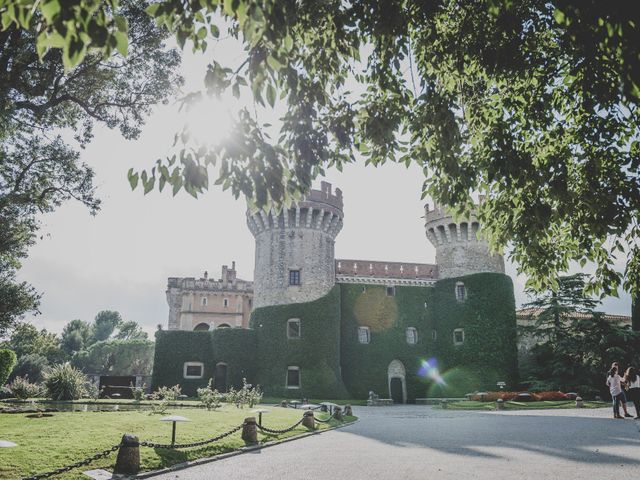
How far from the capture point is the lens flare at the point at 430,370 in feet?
113

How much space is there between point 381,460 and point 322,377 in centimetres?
2315

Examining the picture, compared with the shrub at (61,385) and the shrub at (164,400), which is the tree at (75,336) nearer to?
the shrub at (164,400)

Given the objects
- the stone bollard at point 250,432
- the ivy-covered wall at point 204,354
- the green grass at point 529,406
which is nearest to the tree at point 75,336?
the ivy-covered wall at point 204,354

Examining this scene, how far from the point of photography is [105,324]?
89188mm

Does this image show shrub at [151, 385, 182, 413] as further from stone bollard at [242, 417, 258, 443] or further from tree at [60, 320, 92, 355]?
tree at [60, 320, 92, 355]

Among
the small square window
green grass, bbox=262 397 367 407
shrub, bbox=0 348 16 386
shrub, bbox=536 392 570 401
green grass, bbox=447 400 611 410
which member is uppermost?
the small square window

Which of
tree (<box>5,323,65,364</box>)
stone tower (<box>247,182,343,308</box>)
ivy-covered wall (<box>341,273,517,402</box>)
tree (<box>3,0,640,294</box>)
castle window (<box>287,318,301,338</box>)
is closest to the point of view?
tree (<box>3,0,640,294</box>)

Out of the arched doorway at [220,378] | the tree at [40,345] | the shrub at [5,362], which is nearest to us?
the shrub at [5,362]

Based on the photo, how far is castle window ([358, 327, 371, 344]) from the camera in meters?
35.2

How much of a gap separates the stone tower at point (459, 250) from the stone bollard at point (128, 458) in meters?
31.0

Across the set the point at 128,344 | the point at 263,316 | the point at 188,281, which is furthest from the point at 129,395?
the point at 128,344

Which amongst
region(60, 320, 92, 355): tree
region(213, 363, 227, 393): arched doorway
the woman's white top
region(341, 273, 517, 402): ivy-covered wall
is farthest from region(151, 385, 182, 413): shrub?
region(60, 320, 92, 355): tree

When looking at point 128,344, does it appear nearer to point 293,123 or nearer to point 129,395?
point 129,395

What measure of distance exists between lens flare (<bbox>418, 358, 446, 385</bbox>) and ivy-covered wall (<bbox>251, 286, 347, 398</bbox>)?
679 centimetres
